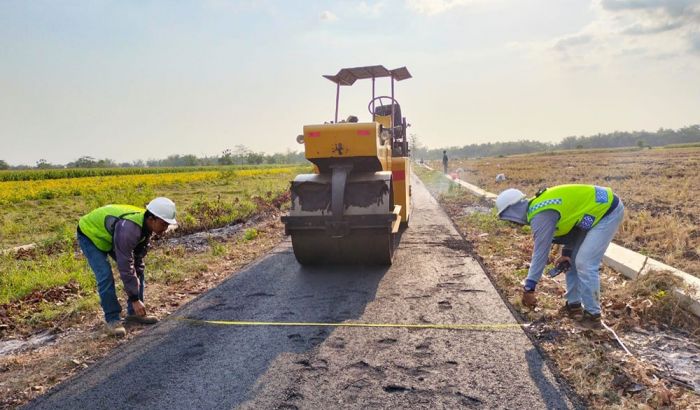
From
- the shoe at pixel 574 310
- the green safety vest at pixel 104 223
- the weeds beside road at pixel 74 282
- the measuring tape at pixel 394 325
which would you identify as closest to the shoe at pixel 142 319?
the weeds beside road at pixel 74 282

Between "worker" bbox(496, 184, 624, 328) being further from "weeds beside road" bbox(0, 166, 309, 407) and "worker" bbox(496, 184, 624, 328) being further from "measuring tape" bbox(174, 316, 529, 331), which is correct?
"weeds beside road" bbox(0, 166, 309, 407)

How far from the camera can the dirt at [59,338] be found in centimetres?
388

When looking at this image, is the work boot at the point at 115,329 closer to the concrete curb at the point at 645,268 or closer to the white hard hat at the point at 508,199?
the white hard hat at the point at 508,199

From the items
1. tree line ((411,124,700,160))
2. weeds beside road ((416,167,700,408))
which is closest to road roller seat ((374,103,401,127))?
weeds beside road ((416,167,700,408))

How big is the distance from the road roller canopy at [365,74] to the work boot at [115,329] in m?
5.94

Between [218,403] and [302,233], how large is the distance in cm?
364

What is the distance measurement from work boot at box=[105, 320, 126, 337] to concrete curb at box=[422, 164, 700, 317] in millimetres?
5443

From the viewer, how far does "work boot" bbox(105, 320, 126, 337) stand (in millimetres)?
4680

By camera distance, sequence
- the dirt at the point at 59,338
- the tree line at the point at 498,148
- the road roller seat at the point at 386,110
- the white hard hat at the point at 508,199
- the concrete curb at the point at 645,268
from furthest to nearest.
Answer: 1. the tree line at the point at 498,148
2. the road roller seat at the point at 386,110
3. the concrete curb at the point at 645,268
4. the white hard hat at the point at 508,199
5. the dirt at the point at 59,338

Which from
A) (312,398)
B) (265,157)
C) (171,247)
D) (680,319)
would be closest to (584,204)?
(680,319)

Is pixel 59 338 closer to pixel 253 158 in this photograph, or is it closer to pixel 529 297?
pixel 529 297

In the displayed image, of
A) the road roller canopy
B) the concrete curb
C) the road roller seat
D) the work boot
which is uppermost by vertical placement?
the road roller canopy

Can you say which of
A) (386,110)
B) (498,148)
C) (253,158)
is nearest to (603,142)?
(498,148)

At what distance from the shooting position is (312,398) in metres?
3.33
